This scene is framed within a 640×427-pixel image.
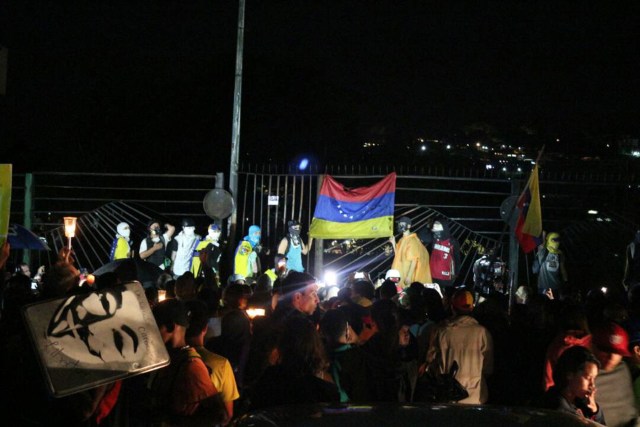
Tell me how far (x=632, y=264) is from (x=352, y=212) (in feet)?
16.2

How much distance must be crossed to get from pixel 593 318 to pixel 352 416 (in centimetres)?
417

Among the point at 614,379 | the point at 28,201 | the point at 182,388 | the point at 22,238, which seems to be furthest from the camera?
the point at 28,201

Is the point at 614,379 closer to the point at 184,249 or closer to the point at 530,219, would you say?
the point at 530,219

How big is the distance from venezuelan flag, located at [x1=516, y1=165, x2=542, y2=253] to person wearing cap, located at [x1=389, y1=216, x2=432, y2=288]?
193cm

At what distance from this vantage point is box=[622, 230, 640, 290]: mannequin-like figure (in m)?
13.2

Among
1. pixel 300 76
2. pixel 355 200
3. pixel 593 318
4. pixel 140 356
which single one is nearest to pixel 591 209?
pixel 355 200

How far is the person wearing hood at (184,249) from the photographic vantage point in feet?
48.8

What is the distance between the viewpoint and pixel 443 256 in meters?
14.2

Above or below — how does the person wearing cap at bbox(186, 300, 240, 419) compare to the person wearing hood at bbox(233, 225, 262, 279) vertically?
below

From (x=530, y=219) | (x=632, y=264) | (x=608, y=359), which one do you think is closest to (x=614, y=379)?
(x=608, y=359)

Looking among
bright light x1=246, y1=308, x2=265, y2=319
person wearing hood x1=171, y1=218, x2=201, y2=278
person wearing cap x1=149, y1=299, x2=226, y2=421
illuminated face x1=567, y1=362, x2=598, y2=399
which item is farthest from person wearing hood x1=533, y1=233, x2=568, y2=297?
person wearing cap x1=149, y1=299, x2=226, y2=421

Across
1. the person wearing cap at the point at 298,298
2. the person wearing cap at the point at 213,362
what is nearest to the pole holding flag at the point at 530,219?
the person wearing cap at the point at 298,298

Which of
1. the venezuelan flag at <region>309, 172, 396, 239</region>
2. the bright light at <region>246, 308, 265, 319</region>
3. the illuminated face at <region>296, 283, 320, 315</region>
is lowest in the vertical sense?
the bright light at <region>246, 308, 265, 319</region>

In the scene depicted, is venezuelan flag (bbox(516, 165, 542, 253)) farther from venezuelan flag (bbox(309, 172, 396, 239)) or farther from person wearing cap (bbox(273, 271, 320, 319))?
person wearing cap (bbox(273, 271, 320, 319))
